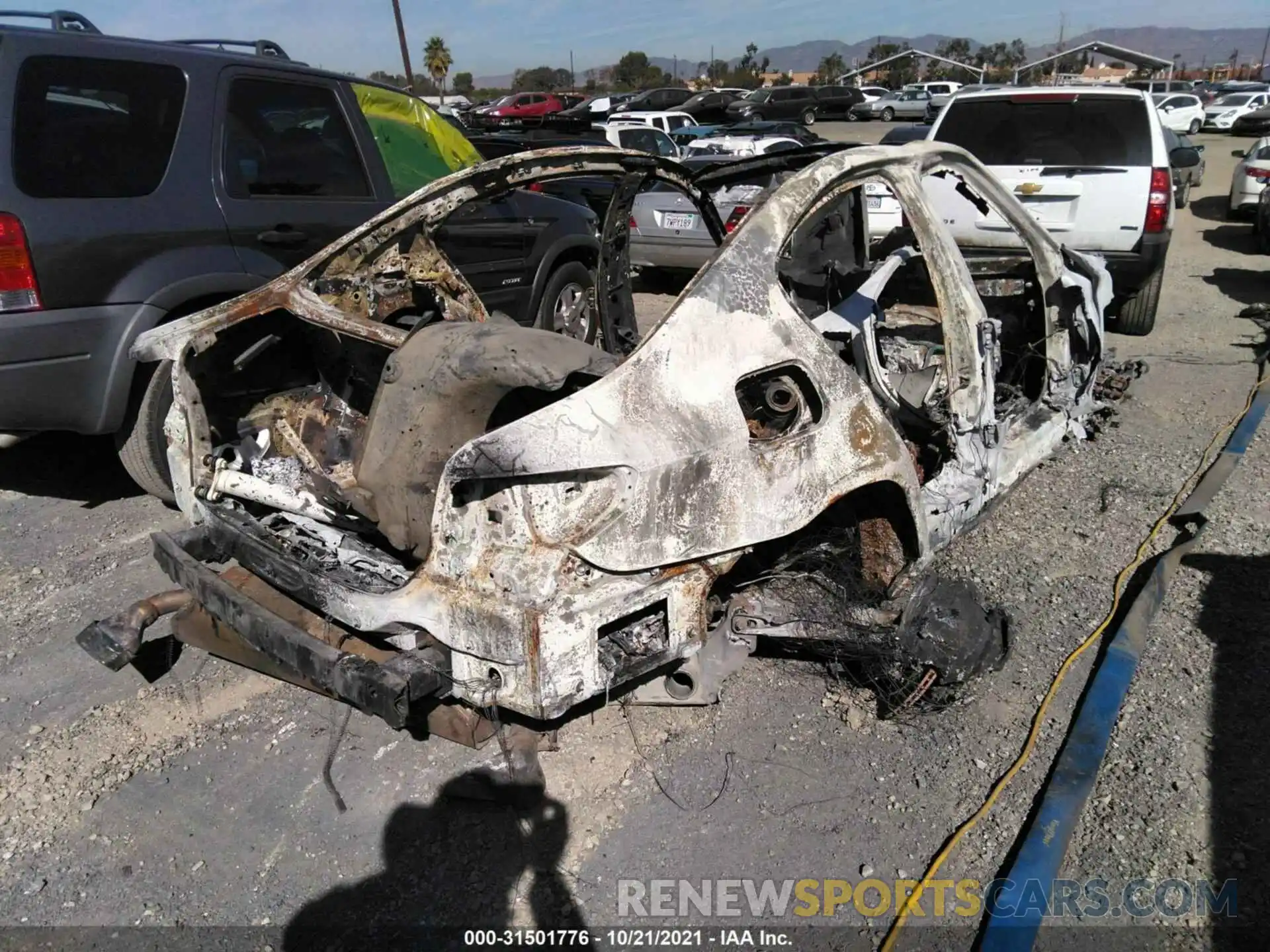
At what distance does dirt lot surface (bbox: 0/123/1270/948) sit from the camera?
2260mm

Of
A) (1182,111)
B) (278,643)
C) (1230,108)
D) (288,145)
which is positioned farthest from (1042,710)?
(1230,108)

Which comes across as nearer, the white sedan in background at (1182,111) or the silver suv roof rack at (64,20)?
the silver suv roof rack at (64,20)

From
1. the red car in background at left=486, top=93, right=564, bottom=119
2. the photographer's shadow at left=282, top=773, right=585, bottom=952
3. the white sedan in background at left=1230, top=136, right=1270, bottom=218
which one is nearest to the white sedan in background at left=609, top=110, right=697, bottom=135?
the red car in background at left=486, top=93, right=564, bottom=119

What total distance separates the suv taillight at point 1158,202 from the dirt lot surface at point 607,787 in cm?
416

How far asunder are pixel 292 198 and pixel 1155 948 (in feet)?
14.7

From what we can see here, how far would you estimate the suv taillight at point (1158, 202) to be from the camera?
22.6ft

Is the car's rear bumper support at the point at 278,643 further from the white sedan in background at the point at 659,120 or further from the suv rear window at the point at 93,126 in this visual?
the white sedan in background at the point at 659,120

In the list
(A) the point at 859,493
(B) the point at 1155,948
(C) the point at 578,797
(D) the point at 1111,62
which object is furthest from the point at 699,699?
(D) the point at 1111,62

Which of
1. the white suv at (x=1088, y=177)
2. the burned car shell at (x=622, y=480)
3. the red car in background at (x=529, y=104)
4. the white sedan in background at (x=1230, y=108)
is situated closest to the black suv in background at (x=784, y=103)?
the red car in background at (x=529, y=104)

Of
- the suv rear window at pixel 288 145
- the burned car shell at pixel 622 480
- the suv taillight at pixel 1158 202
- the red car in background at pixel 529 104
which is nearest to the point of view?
the burned car shell at pixel 622 480

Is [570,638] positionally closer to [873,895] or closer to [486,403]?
[486,403]

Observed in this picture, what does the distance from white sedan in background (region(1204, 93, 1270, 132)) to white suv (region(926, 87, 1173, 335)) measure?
3013cm

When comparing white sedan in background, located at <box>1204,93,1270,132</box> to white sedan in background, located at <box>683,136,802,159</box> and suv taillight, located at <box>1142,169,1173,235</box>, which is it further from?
suv taillight, located at <box>1142,169,1173,235</box>

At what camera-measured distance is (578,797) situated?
256 cm
